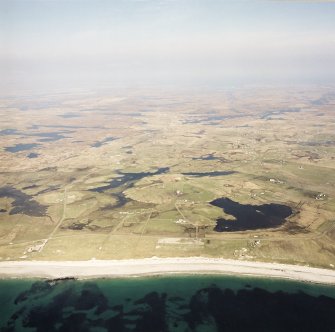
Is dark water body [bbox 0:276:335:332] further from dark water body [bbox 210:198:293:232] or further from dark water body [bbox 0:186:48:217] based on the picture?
dark water body [bbox 0:186:48:217]

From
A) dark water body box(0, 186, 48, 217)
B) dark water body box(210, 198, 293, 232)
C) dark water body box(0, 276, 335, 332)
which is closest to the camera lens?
dark water body box(0, 276, 335, 332)

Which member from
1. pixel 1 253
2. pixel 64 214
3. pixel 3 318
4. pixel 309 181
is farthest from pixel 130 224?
pixel 309 181

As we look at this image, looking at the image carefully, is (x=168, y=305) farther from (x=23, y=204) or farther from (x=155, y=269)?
(x=23, y=204)

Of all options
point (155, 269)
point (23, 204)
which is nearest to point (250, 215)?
point (155, 269)

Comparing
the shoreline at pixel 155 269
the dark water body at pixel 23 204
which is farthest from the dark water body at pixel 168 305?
the dark water body at pixel 23 204

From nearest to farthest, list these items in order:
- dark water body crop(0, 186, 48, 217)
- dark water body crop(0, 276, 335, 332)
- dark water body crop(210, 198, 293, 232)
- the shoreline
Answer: dark water body crop(0, 276, 335, 332) < the shoreline < dark water body crop(210, 198, 293, 232) < dark water body crop(0, 186, 48, 217)

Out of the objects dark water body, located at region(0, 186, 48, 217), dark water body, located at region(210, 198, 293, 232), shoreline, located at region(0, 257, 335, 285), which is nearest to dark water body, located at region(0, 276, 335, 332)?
shoreline, located at region(0, 257, 335, 285)
